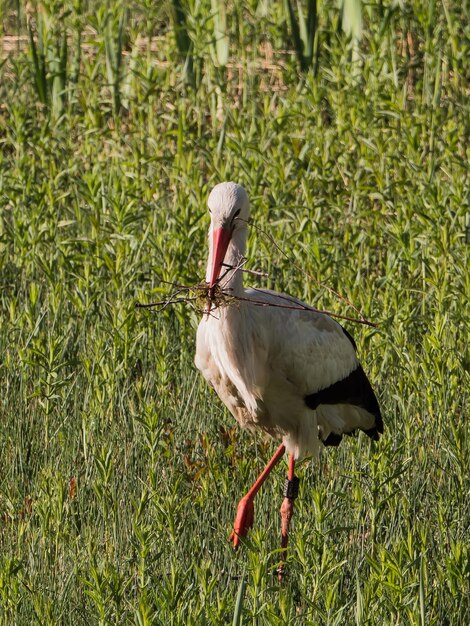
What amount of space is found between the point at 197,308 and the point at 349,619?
126 cm

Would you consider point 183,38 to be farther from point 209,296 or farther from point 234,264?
point 209,296

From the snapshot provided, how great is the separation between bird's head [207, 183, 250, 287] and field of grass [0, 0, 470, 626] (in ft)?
2.09

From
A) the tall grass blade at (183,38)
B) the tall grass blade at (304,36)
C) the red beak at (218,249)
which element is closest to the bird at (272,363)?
the red beak at (218,249)

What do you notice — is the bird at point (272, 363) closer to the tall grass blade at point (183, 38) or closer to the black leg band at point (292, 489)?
the black leg band at point (292, 489)

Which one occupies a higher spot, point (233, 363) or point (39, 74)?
point (39, 74)

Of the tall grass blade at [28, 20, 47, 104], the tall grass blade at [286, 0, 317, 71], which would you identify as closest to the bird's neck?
the tall grass blade at [28, 20, 47, 104]

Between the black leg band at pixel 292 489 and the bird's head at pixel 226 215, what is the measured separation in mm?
1021

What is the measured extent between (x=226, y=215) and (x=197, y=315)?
115 cm

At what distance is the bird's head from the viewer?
174 inches

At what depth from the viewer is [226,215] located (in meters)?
4.47

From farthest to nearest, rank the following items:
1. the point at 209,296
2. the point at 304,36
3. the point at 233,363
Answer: the point at 304,36 → the point at 233,363 → the point at 209,296

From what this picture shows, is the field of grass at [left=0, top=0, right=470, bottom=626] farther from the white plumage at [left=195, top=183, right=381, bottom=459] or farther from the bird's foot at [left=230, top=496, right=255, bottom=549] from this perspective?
the white plumage at [left=195, top=183, right=381, bottom=459]

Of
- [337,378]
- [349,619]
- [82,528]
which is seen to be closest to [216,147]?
[337,378]

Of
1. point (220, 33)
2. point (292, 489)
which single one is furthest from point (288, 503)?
point (220, 33)
